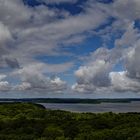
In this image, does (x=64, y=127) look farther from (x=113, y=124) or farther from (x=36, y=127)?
(x=113, y=124)

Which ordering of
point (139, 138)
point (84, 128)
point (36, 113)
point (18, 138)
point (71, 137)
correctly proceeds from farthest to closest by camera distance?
point (36, 113)
point (84, 128)
point (71, 137)
point (18, 138)
point (139, 138)

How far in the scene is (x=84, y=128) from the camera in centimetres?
10644

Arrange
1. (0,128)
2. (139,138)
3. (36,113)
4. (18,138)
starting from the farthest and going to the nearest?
(36,113) → (0,128) → (18,138) → (139,138)

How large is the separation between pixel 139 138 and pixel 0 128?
55224 mm

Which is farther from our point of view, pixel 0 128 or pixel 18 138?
pixel 0 128

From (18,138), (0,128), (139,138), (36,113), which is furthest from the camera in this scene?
(36,113)

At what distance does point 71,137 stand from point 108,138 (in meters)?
12.7

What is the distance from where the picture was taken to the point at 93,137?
89312 mm

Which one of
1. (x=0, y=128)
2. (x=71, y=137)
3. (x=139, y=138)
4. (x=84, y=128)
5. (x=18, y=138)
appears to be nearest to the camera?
(x=139, y=138)

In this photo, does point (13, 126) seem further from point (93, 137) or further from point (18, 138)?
point (93, 137)

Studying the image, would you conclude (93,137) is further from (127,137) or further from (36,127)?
(36,127)

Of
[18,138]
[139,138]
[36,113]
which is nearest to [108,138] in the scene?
[139,138]

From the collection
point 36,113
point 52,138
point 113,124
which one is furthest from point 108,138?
point 36,113

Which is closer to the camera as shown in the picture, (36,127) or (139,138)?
(139,138)
